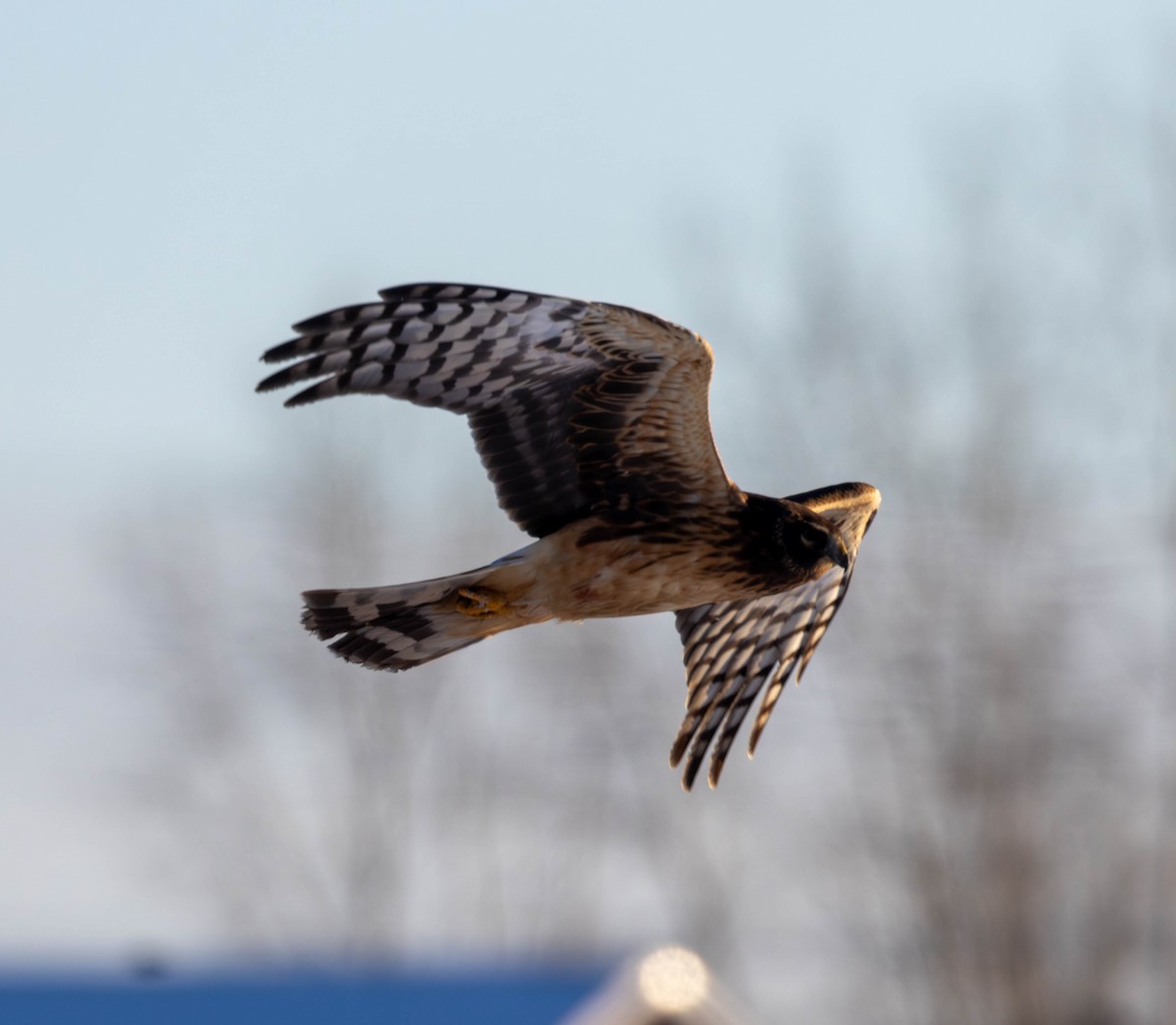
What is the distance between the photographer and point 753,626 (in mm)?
8242

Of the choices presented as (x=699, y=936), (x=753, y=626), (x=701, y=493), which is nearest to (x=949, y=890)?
(x=699, y=936)

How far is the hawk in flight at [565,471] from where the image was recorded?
6.52 metres

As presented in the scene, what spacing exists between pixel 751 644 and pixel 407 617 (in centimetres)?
174

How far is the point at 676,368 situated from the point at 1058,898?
55.3ft

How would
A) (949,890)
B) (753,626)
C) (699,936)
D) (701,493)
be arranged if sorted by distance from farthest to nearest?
(699,936) → (949,890) → (753,626) → (701,493)

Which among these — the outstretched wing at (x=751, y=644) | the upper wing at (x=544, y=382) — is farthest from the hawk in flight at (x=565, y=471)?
the outstretched wing at (x=751, y=644)

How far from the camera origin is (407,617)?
691 cm

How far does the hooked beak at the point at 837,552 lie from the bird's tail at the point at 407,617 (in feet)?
3.32

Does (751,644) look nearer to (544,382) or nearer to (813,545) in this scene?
(813,545)

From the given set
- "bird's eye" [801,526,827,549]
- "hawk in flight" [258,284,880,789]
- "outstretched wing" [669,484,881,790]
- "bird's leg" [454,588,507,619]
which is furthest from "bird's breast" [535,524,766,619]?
"outstretched wing" [669,484,881,790]

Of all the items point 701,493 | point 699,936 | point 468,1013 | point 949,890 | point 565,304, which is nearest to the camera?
point 565,304

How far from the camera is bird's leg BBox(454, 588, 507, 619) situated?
271 inches

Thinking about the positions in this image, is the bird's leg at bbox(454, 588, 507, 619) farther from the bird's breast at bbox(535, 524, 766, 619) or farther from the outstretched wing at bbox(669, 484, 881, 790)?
the outstretched wing at bbox(669, 484, 881, 790)

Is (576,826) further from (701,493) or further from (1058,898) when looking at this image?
(701,493)
